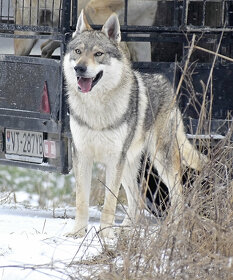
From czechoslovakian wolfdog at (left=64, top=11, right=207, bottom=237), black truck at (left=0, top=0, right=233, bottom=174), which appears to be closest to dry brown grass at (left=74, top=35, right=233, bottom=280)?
czechoslovakian wolfdog at (left=64, top=11, right=207, bottom=237)

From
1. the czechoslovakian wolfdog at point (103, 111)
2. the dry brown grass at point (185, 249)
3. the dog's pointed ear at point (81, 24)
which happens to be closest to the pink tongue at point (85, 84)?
the czechoslovakian wolfdog at point (103, 111)

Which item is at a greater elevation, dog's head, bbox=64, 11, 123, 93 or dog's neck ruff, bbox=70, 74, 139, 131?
dog's head, bbox=64, 11, 123, 93

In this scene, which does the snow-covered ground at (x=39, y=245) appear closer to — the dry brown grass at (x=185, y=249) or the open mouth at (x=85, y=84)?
the dry brown grass at (x=185, y=249)

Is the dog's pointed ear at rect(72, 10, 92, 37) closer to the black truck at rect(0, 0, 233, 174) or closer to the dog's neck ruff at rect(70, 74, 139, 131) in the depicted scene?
the black truck at rect(0, 0, 233, 174)

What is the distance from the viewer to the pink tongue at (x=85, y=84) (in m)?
→ 5.64

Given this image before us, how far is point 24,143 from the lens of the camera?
6625mm

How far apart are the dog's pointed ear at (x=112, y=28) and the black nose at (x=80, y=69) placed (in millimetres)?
458

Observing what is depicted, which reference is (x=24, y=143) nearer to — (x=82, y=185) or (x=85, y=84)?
(x=82, y=185)

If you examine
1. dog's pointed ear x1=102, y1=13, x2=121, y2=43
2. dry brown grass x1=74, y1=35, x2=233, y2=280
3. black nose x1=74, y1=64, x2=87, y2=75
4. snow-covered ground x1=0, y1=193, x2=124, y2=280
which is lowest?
snow-covered ground x1=0, y1=193, x2=124, y2=280

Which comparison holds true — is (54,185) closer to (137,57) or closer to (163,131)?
(137,57)

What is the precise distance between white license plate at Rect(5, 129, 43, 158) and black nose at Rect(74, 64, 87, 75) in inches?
45.0

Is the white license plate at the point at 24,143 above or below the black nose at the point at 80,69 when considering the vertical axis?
below

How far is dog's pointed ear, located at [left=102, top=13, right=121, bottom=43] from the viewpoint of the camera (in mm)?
5789

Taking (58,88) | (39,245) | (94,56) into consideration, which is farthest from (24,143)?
(39,245)
